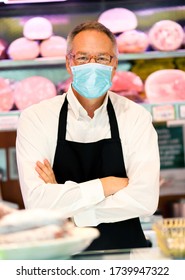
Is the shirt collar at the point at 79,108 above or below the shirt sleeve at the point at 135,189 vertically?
above

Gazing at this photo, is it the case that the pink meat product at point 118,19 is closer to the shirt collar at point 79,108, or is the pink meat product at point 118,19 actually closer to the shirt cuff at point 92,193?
the shirt collar at point 79,108

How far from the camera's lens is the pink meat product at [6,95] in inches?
129

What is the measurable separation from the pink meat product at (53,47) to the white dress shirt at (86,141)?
0.74 meters

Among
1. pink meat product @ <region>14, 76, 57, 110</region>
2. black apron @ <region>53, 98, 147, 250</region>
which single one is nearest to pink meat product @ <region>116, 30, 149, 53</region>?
pink meat product @ <region>14, 76, 57, 110</region>

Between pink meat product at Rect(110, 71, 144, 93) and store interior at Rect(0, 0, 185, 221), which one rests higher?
store interior at Rect(0, 0, 185, 221)

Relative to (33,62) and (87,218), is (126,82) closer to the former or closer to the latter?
(33,62)

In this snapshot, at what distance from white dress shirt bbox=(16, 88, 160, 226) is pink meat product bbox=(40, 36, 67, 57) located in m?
0.74

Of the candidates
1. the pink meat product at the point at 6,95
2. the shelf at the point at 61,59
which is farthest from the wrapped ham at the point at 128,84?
the pink meat product at the point at 6,95

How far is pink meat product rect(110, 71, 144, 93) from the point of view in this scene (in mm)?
3303

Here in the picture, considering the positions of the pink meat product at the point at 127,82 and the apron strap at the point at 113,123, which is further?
the pink meat product at the point at 127,82

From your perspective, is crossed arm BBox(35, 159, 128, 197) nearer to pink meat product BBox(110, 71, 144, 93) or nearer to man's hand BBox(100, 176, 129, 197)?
man's hand BBox(100, 176, 129, 197)

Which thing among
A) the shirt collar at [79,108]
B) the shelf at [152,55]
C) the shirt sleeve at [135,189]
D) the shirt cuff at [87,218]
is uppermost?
the shelf at [152,55]
